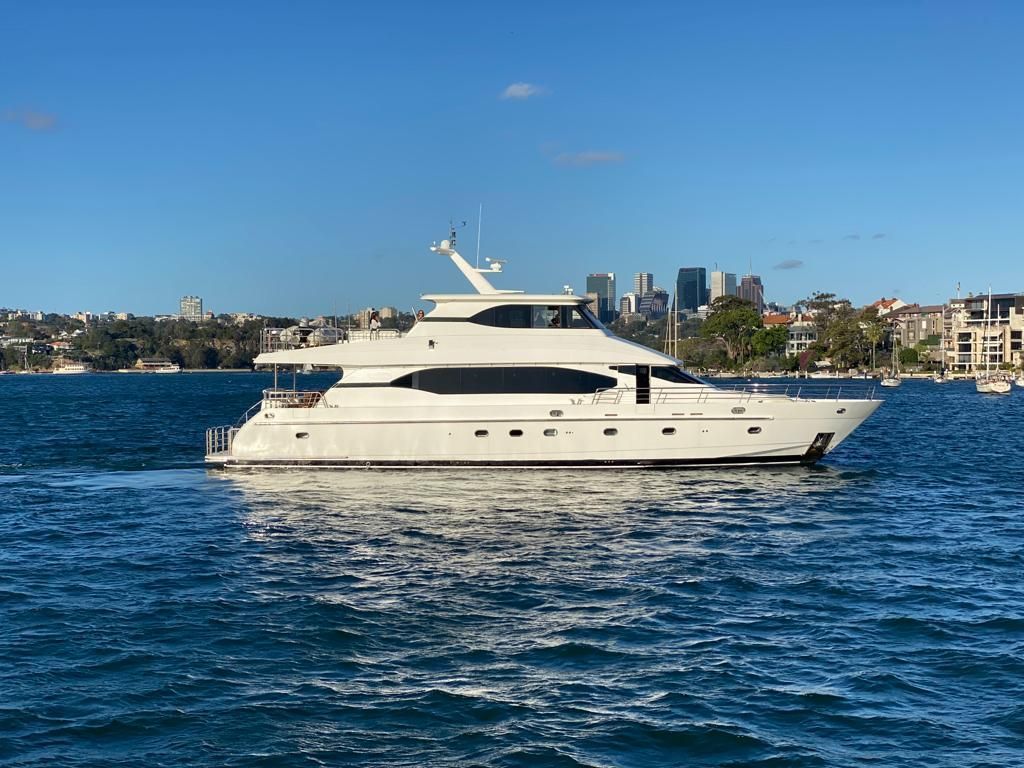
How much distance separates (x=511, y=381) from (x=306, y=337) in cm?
682

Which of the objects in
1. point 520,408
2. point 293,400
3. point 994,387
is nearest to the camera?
point 520,408

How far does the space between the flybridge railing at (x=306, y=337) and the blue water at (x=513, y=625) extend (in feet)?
18.5

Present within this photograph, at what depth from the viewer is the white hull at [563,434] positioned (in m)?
25.5

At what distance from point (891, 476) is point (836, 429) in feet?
7.01

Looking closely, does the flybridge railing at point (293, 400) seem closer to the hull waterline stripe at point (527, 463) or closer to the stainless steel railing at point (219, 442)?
the stainless steel railing at point (219, 442)

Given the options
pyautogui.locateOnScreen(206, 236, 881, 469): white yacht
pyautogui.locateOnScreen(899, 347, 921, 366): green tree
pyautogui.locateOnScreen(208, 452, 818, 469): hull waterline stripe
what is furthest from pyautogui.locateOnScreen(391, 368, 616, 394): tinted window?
pyautogui.locateOnScreen(899, 347, 921, 366): green tree

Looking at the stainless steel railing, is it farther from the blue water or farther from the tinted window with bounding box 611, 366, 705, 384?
the tinted window with bounding box 611, 366, 705, 384

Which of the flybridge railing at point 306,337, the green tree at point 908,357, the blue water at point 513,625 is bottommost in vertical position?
the blue water at point 513,625

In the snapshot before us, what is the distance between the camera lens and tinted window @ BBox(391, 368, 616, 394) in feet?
85.0

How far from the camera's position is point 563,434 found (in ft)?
84.0

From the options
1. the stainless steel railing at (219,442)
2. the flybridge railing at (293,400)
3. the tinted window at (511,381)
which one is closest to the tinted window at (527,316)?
the tinted window at (511,381)

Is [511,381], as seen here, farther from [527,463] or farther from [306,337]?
[306,337]

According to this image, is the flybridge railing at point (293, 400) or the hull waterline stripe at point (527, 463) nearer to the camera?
the hull waterline stripe at point (527, 463)

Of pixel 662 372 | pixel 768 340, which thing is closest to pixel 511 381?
pixel 662 372
